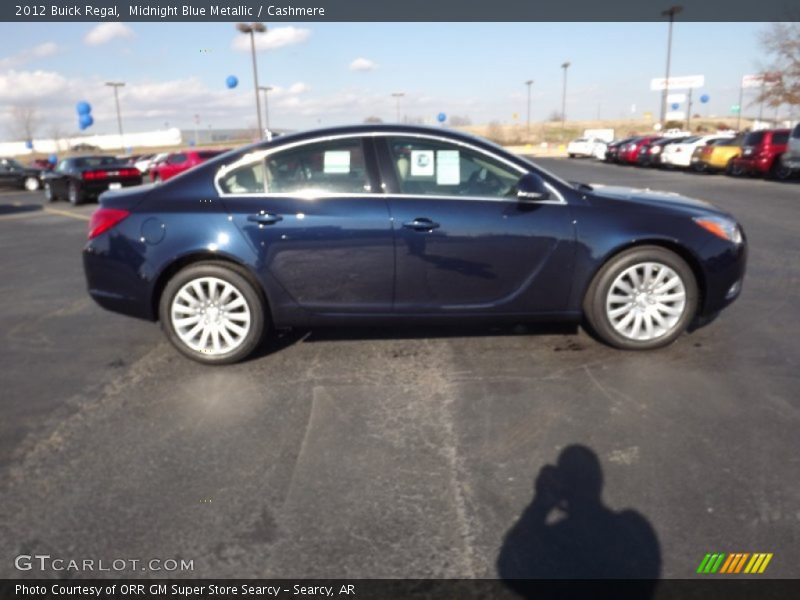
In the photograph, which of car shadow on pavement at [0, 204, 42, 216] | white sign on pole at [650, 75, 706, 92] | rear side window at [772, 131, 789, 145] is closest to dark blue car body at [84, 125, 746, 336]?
car shadow on pavement at [0, 204, 42, 216]

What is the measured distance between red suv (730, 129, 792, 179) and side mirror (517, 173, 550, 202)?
1899 cm

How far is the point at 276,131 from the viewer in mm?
5023

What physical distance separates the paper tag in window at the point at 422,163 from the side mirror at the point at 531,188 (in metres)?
0.62

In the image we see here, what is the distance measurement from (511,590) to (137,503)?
1.64 meters

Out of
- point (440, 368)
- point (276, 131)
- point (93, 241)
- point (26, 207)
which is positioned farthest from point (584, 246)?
point (26, 207)

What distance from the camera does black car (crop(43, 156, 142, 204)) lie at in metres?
17.8

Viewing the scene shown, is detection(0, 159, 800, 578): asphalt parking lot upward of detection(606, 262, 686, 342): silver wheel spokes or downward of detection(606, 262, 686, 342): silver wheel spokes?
downward

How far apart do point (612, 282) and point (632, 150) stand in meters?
31.0

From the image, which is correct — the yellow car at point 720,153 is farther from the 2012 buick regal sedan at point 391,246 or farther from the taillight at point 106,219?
the taillight at point 106,219

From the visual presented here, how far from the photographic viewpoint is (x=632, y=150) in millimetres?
32406

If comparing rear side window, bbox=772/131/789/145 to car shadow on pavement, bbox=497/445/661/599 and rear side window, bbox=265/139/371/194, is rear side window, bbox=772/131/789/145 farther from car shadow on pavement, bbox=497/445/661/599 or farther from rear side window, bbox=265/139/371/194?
car shadow on pavement, bbox=497/445/661/599

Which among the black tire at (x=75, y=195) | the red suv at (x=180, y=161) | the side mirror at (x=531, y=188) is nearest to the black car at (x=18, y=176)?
the red suv at (x=180, y=161)

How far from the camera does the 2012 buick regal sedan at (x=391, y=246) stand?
416 centimetres

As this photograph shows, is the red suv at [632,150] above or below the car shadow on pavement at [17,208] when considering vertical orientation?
above
